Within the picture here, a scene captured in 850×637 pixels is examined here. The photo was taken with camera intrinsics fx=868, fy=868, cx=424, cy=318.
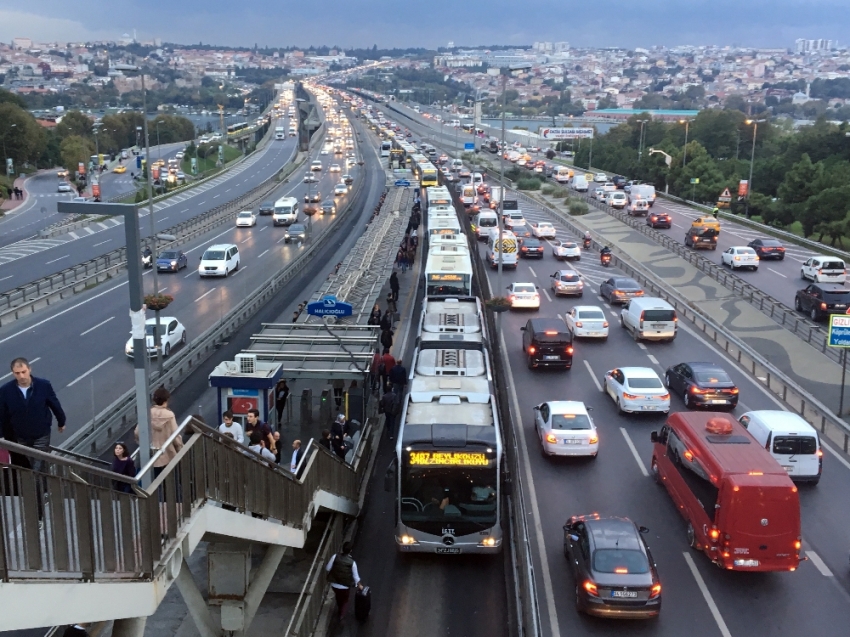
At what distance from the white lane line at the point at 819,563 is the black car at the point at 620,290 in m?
20.4

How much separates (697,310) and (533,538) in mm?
20622

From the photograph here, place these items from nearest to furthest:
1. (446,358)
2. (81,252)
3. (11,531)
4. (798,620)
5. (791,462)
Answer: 1. (11,531)
2. (798,620)
3. (791,462)
4. (446,358)
5. (81,252)

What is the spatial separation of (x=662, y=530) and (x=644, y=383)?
6647mm

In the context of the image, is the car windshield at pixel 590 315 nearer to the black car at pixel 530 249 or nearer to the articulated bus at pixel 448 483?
the articulated bus at pixel 448 483

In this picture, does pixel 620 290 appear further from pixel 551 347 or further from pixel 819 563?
pixel 819 563

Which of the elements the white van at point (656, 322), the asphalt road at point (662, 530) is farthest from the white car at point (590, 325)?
the asphalt road at point (662, 530)

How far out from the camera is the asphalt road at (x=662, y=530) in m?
12.8

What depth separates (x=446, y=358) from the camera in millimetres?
19625

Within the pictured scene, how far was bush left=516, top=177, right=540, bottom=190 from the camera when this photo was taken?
281 feet

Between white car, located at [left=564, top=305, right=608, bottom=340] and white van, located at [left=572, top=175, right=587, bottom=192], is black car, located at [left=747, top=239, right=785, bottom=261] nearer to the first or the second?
white car, located at [left=564, top=305, right=608, bottom=340]

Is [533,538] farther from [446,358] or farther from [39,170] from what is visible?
[39,170]

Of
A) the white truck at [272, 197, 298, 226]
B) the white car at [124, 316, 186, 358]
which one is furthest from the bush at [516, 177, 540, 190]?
the white car at [124, 316, 186, 358]

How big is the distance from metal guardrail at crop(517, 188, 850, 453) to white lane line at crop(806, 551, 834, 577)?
5.81 m

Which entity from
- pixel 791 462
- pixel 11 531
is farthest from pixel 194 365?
pixel 11 531
